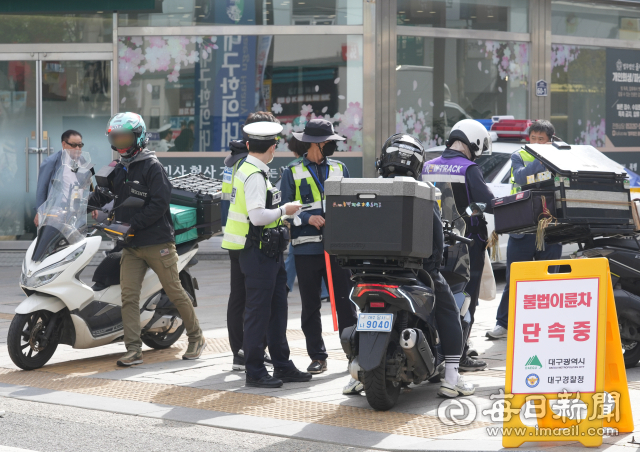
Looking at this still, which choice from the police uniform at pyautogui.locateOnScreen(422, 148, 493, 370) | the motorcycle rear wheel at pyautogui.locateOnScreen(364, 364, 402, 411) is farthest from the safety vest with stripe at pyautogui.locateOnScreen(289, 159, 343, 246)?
the motorcycle rear wheel at pyautogui.locateOnScreen(364, 364, 402, 411)

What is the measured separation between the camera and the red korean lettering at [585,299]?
498 centimetres

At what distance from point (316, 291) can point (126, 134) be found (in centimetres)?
198

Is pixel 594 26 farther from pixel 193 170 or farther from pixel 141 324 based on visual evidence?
pixel 141 324

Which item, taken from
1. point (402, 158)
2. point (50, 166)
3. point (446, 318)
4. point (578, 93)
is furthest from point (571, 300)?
point (578, 93)

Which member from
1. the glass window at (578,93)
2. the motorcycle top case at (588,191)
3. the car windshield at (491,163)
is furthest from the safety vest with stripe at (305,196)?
the glass window at (578,93)

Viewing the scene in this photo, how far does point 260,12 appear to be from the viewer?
1534cm

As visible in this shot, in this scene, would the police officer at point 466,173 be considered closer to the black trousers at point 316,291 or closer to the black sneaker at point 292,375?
the black trousers at point 316,291

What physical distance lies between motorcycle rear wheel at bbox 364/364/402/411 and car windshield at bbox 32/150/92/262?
3.02 meters

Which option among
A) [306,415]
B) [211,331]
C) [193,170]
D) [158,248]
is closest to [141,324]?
[158,248]

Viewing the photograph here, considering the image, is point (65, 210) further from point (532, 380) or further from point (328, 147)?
point (532, 380)

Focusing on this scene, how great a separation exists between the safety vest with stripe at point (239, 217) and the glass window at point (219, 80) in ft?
28.6

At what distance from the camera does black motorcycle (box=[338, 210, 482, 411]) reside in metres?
5.58

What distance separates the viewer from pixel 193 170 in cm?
1524

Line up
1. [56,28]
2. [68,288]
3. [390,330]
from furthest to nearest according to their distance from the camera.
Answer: [56,28] → [68,288] → [390,330]
